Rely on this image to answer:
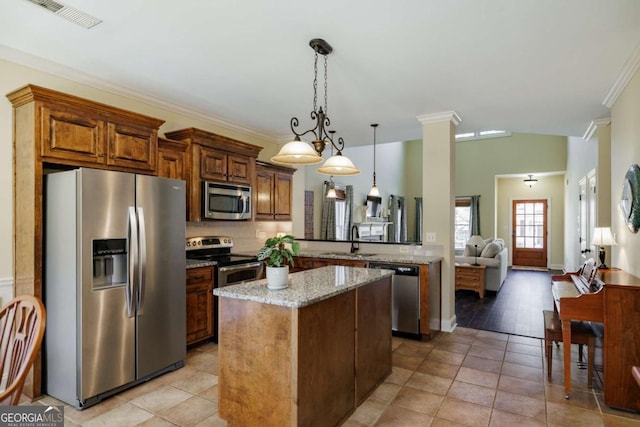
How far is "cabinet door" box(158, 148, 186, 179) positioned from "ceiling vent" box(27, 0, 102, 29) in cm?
143

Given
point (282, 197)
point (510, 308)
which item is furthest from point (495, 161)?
point (282, 197)

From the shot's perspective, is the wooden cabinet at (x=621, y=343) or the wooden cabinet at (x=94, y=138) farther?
the wooden cabinet at (x=94, y=138)

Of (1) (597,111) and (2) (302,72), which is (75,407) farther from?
(1) (597,111)

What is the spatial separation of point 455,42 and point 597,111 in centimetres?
253

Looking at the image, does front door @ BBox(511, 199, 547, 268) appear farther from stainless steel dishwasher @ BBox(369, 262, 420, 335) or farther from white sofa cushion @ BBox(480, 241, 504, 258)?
stainless steel dishwasher @ BBox(369, 262, 420, 335)

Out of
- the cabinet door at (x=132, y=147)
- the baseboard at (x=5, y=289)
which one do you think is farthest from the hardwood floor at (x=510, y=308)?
the baseboard at (x=5, y=289)

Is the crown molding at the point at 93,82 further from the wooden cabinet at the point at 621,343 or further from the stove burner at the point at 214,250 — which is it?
the wooden cabinet at the point at 621,343

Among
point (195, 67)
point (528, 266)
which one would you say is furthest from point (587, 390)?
point (528, 266)

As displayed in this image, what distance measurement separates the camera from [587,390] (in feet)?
9.32

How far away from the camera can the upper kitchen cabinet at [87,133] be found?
2631mm

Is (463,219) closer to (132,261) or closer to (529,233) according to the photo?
(529,233)

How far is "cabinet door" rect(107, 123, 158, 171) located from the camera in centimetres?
304

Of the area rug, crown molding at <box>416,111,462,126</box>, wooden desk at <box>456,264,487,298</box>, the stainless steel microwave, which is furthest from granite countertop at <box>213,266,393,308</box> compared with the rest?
the area rug

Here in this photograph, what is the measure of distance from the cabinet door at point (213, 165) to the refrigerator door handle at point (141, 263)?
1.20 meters
